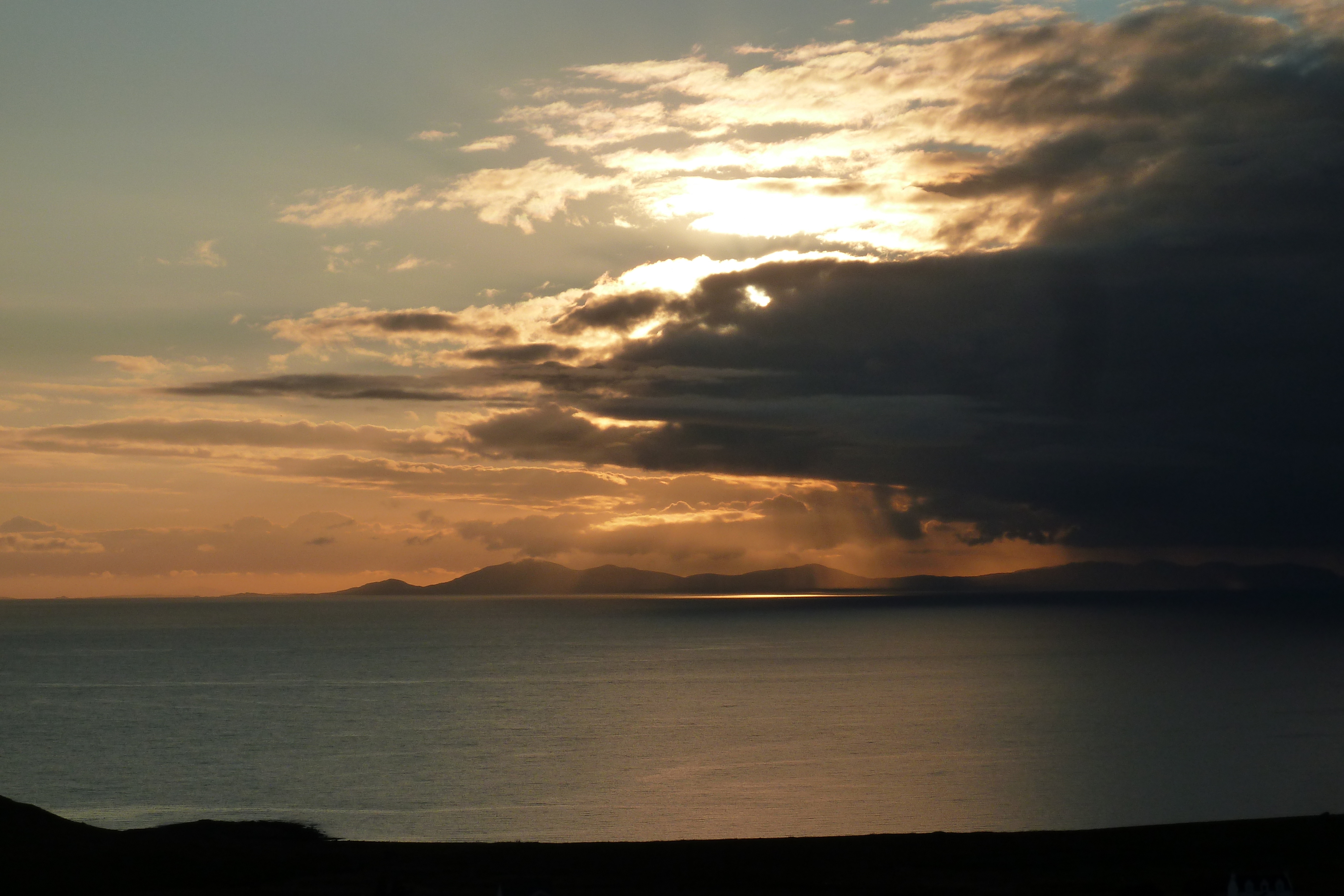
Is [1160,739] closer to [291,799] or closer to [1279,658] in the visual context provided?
[291,799]

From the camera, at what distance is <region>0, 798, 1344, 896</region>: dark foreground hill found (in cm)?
4950

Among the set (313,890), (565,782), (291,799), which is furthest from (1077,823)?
(291,799)

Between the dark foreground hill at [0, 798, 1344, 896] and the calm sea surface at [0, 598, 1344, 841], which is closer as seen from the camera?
the dark foreground hill at [0, 798, 1344, 896]

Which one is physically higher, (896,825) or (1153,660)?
(1153,660)

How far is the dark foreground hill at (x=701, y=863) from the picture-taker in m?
49.5

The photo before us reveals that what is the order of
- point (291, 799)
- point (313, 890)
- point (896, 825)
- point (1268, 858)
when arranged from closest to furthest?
1. point (313, 890)
2. point (1268, 858)
3. point (896, 825)
4. point (291, 799)

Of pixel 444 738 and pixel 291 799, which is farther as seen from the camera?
pixel 444 738

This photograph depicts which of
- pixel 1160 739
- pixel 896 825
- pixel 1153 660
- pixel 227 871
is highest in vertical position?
pixel 1153 660

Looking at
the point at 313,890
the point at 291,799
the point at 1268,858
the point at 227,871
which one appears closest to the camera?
the point at 313,890

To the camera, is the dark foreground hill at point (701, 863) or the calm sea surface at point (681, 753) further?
the calm sea surface at point (681, 753)

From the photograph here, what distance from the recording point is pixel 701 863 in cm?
5481

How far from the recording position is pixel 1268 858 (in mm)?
55594

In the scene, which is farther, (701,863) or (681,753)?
(681,753)

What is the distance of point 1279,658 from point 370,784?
571 ft
